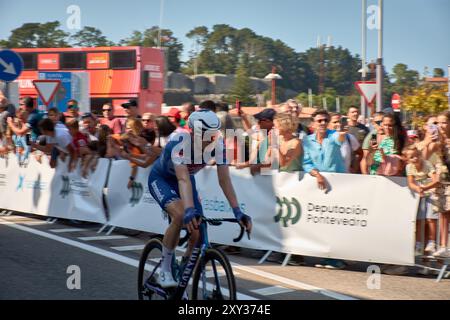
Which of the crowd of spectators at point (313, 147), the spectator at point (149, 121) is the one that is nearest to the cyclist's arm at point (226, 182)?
the crowd of spectators at point (313, 147)

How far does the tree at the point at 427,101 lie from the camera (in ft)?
110

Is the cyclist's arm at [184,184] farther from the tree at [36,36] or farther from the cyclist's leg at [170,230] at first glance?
the tree at [36,36]

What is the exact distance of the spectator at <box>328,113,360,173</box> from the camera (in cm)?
894

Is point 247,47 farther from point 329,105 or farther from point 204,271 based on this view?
point 204,271

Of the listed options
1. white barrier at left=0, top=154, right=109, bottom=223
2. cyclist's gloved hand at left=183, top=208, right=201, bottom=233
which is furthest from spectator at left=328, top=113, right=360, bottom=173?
cyclist's gloved hand at left=183, top=208, right=201, bottom=233

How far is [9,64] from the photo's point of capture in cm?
1340

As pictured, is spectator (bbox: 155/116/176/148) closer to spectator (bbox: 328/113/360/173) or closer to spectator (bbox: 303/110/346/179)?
spectator (bbox: 303/110/346/179)

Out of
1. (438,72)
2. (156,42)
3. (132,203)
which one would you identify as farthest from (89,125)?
(156,42)

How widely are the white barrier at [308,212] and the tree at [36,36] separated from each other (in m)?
105

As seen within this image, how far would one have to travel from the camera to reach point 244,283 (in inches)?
289

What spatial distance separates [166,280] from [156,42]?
127938 mm

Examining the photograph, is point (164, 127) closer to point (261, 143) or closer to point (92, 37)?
point (261, 143)
